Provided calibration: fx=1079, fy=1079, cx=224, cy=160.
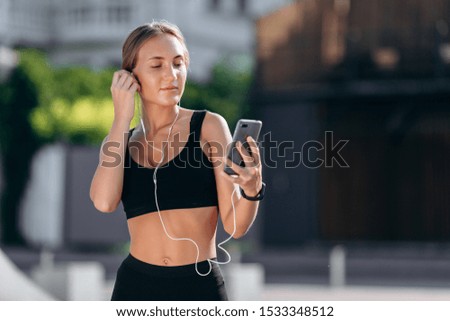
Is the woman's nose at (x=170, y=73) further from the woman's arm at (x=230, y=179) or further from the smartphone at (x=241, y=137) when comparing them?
the smartphone at (x=241, y=137)

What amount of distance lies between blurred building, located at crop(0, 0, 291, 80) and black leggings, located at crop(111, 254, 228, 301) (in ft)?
88.5

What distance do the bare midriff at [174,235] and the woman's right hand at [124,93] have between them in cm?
34

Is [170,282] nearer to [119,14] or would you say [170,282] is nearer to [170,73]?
[170,73]

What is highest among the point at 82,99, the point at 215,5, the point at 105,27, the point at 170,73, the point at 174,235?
the point at 215,5

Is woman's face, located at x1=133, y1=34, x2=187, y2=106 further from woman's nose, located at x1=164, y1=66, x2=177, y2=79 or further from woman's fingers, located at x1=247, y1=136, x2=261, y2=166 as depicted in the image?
woman's fingers, located at x1=247, y1=136, x2=261, y2=166

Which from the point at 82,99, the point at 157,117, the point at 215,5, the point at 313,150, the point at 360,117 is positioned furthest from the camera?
the point at 215,5

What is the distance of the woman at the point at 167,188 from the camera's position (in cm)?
350

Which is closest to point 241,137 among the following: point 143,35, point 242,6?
point 143,35

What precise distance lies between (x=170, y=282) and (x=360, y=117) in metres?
16.8

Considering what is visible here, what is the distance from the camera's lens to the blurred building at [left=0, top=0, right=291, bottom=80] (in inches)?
1219

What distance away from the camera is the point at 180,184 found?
3488 millimetres

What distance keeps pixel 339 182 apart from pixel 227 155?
16.8 metres

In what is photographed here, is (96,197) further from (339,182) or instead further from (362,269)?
(339,182)
